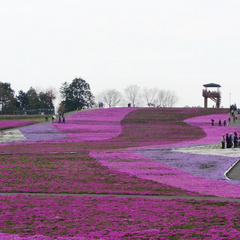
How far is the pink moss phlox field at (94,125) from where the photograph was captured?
72113 millimetres

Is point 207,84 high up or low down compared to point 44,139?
up

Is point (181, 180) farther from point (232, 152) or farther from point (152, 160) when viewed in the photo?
point (232, 152)

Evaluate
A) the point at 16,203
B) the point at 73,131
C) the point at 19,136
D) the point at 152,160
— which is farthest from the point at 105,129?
the point at 16,203

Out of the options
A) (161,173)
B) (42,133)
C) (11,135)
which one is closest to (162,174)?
(161,173)

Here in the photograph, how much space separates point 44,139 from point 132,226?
5039 centimetres

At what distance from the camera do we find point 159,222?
1712 centimetres

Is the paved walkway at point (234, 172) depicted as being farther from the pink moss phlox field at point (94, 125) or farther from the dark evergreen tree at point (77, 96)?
the dark evergreen tree at point (77, 96)

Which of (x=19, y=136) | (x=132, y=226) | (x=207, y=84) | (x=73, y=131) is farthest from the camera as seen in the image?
(x=207, y=84)

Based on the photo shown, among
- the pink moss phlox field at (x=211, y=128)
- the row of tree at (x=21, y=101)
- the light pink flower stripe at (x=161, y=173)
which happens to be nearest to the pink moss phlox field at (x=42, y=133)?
the pink moss phlox field at (x=211, y=128)

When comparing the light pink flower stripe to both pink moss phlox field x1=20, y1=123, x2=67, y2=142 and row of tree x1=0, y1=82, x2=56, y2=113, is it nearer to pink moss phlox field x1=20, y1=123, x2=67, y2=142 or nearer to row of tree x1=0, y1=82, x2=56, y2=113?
pink moss phlox field x1=20, y1=123, x2=67, y2=142

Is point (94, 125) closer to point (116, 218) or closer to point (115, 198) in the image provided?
point (115, 198)

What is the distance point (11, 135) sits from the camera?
71938 millimetres

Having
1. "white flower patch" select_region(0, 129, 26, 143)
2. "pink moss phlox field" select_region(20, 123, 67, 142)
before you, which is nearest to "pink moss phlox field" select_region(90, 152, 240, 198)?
"pink moss phlox field" select_region(20, 123, 67, 142)

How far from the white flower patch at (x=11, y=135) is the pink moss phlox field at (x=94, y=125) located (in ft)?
22.9
